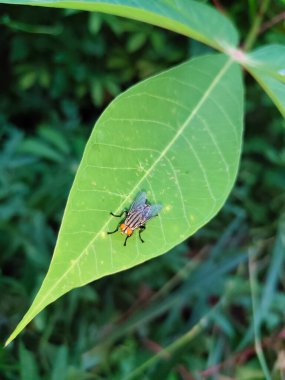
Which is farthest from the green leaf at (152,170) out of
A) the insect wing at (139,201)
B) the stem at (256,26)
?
the stem at (256,26)

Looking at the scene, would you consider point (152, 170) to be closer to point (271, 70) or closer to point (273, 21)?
point (271, 70)

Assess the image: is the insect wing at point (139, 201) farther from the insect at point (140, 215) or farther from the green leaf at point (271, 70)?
the green leaf at point (271, 70)

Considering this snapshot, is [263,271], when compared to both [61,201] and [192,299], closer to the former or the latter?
[192,299]

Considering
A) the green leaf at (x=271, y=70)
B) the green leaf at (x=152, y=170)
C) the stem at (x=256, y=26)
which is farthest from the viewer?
the stem at (x=256, y=26)

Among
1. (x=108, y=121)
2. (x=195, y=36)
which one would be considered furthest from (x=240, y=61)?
(x=108, y=121)

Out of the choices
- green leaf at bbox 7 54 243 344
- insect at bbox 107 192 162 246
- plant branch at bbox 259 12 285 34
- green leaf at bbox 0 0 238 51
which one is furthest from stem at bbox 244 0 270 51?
insect at bbox 107 192 162 246

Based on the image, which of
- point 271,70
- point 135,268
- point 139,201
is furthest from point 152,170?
point 135,268
